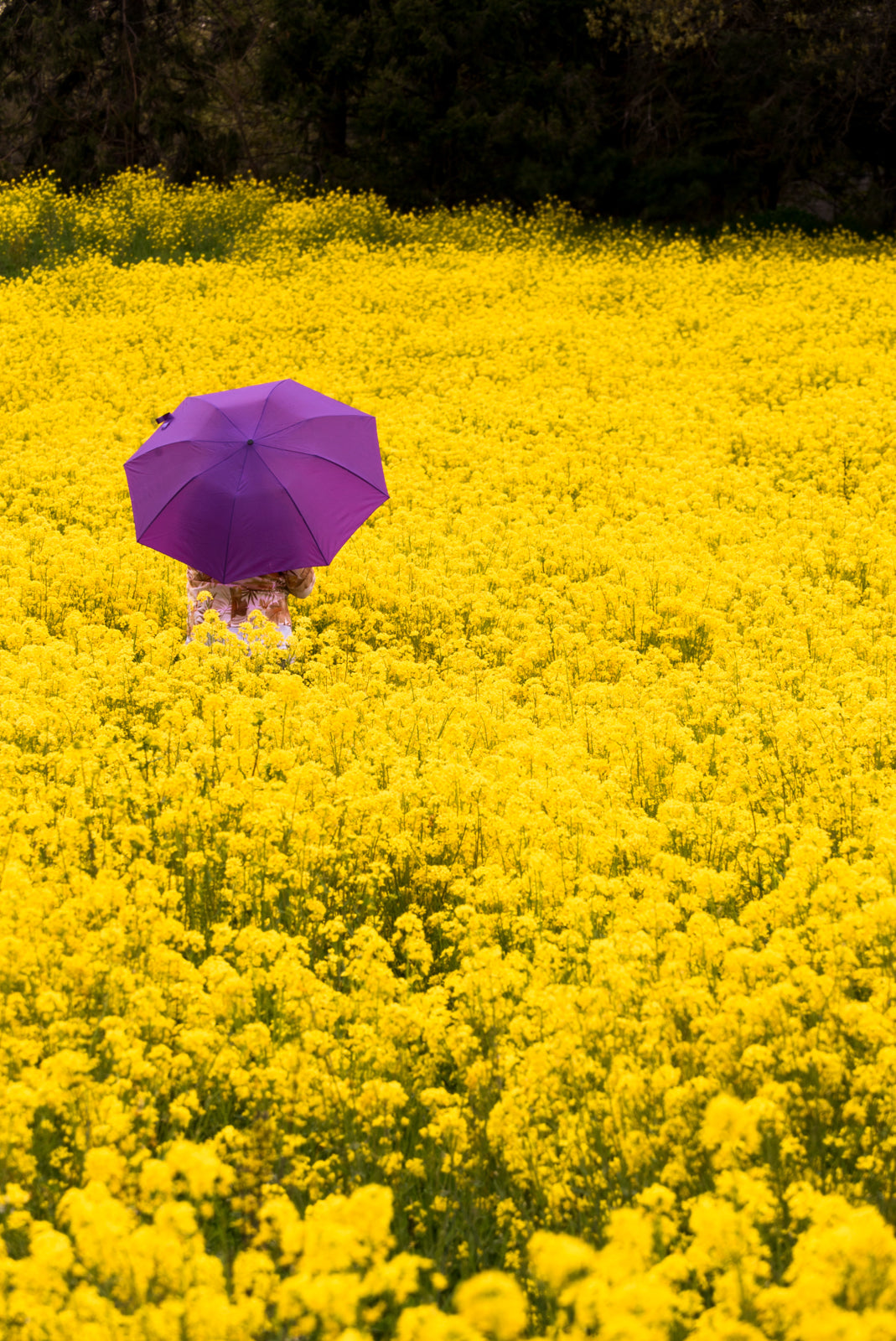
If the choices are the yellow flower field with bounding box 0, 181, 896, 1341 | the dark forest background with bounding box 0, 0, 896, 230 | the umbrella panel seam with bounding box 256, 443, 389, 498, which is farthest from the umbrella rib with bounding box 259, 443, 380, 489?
the dark forest background with bounding box 0, 0, 896, 230

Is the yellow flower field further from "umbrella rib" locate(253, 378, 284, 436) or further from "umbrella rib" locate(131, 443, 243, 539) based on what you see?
"umbrella rib" locate(253, 378, 284, 436)

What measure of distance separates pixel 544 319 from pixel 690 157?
25.2ft

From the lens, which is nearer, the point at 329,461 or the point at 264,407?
the point at 329,461

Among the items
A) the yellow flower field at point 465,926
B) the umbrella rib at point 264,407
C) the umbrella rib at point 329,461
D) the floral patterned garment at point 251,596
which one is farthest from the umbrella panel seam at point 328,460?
A: the yellow flower field at point 465,926

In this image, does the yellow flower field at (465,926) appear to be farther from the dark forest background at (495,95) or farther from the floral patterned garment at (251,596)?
the dark forest background at (495,95)

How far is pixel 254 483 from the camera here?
700cm

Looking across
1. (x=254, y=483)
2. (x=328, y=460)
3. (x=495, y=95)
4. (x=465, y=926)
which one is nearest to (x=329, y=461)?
(x=328, y=460)

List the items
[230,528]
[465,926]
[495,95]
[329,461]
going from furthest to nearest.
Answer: [495,95] → [329,461] → [230,528] → [465,926]

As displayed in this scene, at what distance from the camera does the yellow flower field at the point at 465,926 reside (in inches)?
95.7

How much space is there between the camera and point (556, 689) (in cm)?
718

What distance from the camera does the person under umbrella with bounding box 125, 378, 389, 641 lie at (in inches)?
272

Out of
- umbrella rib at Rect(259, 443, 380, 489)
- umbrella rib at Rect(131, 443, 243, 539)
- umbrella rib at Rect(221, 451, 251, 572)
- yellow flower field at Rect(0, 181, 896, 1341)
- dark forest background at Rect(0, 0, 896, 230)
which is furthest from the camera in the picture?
dark forest background at Rect(0, 0, 896, 230)

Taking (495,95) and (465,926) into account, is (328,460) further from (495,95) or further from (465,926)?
(495,95)

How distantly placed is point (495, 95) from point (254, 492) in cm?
1830
